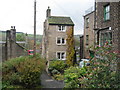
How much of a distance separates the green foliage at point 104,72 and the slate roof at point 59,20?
16.9m

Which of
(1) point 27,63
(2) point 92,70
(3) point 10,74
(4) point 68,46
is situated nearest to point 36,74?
(1) point 27,63

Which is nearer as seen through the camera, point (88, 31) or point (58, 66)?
point (58, 66)

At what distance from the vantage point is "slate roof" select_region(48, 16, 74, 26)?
2394cm

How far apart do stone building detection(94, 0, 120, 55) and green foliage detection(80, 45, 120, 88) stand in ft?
12.9

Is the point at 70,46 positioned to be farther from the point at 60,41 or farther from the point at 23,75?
the point at 23,75

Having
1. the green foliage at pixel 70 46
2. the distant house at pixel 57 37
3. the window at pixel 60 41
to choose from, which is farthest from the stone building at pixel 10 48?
the green foliage at pixel 70 46

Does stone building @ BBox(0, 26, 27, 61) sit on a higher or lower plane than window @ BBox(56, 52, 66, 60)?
higher

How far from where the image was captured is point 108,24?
13.4 metres

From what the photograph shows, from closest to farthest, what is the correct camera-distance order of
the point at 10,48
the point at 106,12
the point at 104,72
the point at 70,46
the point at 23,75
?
the point at 104,72 < the point at 23,75 < the point at 106,12 < the point at 10,48 < the point at 70,46

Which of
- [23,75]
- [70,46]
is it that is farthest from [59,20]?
[23,75]

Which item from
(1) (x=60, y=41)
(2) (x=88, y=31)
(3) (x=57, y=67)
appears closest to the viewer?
(3) (x=57, y=67)

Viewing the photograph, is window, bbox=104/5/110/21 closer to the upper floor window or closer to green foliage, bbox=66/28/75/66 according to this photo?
green foliage, bbox=66/28/75/66

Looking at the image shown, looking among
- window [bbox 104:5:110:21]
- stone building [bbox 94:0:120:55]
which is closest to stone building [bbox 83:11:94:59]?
stone building [bbox 94:0:120:55]

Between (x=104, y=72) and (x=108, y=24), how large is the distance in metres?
7.29
